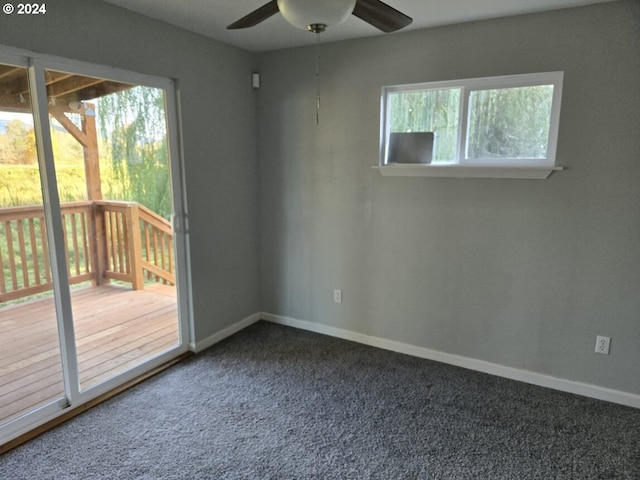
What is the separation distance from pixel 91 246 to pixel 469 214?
2.54 metres

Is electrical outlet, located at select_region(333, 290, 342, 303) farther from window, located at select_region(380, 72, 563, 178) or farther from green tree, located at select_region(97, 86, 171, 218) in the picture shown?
green tree, located at select_region(97, 86, 171, 218)

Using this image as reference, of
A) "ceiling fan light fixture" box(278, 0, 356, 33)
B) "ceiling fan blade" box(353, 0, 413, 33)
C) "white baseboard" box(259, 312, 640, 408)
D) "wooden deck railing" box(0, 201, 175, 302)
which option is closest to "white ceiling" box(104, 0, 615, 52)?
"ceiling fan blade" box(353, 0, 413, 33)

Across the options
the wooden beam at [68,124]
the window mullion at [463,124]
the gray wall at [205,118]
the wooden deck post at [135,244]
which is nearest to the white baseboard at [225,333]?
the gray wall at [205,118]

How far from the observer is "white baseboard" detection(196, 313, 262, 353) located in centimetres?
326

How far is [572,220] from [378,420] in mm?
1708

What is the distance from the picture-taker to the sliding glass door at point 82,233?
2.18 metres

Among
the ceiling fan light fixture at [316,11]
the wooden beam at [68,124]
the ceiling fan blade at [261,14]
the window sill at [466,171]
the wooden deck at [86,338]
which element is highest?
the ceiling fan blade at [261,14]

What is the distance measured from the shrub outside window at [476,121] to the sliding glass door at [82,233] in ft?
5.43

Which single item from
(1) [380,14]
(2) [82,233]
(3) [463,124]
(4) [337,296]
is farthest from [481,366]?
(2) [82,233]

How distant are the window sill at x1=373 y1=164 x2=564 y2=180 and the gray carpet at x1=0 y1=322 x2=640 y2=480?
1.40 metres

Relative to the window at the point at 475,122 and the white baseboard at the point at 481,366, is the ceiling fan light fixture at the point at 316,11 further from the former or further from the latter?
the white baseboard at the point at 481,366

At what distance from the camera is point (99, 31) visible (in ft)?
7.72

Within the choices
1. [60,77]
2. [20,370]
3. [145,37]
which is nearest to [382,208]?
[145,37]

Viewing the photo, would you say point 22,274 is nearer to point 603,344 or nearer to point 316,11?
point 316,11
